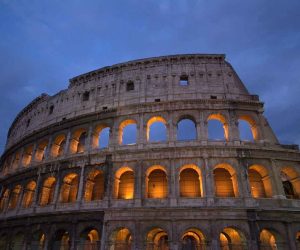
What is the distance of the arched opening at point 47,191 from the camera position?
65.9 ft

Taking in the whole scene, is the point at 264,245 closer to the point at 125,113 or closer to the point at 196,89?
the point at 196,89

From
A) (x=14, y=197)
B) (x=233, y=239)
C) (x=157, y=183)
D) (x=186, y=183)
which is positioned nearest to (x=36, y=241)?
(x=14, y=197)

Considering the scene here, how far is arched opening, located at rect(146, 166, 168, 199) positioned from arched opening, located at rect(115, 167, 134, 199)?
1268mm

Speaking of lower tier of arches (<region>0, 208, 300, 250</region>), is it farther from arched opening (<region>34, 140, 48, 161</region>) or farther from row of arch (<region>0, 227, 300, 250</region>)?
arched opening (<region>34, 140, 48, 161</region>)

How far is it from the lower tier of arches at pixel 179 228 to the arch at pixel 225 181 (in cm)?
170

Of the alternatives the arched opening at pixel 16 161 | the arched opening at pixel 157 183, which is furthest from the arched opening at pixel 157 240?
the arched opening at pixel 16 161

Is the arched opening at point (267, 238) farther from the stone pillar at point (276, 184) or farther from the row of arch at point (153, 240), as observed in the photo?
the stone pillar at point (276, 184)

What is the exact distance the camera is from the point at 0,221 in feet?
71.2

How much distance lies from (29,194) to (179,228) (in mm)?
13735

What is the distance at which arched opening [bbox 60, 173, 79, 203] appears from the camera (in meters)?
19.4

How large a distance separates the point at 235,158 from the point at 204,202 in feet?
11.9

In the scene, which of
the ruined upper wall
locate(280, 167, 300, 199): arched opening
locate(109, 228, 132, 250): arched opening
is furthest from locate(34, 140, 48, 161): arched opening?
locate(280, 167, 300, 199): arched opening

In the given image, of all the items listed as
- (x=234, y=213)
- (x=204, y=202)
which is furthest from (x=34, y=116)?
(x=234, y=213)

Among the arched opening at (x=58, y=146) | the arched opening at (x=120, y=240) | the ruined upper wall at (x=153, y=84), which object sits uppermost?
the ruined upper wall at (x=153, y=84)
